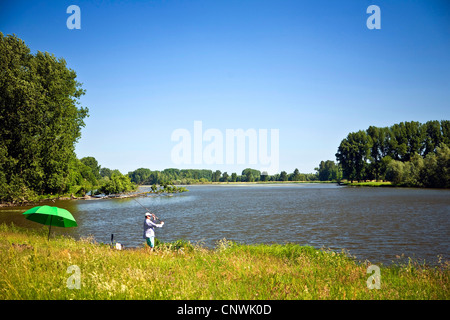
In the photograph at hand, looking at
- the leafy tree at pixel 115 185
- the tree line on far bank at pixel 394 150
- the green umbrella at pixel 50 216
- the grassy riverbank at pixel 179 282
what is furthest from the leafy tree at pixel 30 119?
the tree line on far bank at pixel 394 150

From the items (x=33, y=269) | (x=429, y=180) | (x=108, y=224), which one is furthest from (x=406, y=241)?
(x=429, y=180)

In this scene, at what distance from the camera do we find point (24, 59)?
3981 centimetres

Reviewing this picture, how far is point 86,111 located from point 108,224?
29962 millimetres

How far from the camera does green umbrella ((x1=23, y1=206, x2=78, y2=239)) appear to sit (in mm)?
12414

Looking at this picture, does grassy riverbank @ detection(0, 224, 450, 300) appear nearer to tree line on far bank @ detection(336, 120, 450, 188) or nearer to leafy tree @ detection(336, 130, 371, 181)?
tree line on far bank @ detection(336, 120, 450, 188)

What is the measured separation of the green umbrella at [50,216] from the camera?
12414 millimetres

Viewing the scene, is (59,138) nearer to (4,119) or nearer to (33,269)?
(4,119)

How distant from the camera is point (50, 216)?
13.9 meters

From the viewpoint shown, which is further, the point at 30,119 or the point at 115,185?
the point at 115,185

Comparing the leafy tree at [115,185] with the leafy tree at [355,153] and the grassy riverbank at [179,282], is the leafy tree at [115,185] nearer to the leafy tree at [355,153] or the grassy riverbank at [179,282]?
the grassy riverbank at [179,282]

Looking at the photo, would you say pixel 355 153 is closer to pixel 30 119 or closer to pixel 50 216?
pixel 30 119

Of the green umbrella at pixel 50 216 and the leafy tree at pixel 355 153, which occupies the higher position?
the leafy tree at pixel 355 153

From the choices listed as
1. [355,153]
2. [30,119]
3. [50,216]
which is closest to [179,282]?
[50,216]
